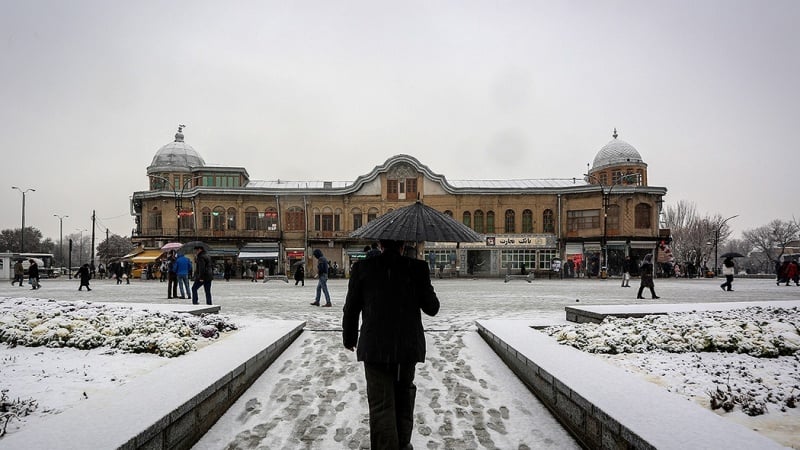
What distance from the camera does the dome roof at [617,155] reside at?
155 feet

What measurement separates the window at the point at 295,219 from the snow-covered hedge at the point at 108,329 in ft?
108

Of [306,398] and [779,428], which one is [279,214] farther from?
[779,428]

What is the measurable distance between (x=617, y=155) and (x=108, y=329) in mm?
48845

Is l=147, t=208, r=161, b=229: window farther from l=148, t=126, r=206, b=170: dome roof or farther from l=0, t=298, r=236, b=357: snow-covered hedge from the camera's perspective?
l=0, t=298, r=236, b=357: snow-covered hedge

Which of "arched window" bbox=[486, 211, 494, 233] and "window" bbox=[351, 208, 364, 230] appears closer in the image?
"window" bbox=[351, 208, 364, 230]

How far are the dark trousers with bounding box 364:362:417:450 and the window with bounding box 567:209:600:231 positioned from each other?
40.3 metres

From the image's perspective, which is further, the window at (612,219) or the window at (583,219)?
the window at (583,219)

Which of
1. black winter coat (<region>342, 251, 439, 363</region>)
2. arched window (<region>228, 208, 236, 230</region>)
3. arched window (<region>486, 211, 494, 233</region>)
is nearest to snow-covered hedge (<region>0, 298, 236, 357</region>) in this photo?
black winter coat (<region>342, 251, 439, 363</region>)

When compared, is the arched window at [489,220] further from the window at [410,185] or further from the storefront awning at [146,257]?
the storefront awning at [146,257]

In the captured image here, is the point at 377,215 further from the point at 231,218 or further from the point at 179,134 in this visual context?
the point at 179,134

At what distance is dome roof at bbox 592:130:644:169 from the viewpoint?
1860 inches

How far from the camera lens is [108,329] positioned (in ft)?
23.7

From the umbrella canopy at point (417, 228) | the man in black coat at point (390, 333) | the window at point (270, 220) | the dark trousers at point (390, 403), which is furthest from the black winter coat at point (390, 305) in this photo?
the window at point (270, 220)

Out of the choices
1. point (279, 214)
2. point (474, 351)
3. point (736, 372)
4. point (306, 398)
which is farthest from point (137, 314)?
point (279, 214)
